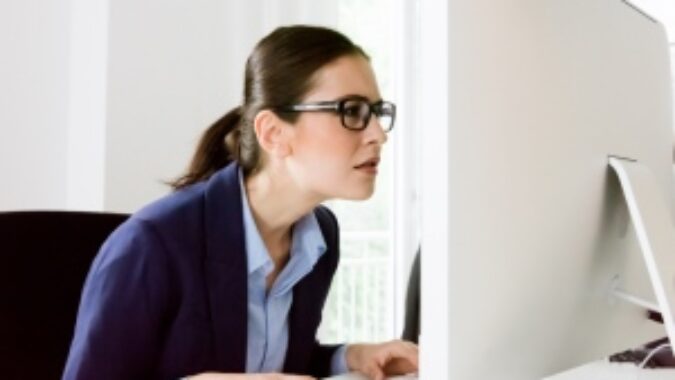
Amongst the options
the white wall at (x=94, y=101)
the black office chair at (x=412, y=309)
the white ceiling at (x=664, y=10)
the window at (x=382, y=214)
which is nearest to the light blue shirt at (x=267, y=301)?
the black office chair at (x=412, y=309)

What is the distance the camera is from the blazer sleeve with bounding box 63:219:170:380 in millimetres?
824

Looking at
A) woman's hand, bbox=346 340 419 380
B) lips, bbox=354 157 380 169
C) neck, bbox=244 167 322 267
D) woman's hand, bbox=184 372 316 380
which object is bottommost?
woman's hand, bbox=346 340 419 380

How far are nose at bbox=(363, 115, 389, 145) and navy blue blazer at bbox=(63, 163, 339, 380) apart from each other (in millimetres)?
226

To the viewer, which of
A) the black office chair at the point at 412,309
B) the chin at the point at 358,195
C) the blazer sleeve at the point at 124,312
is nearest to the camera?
the blazer sleeve at the point at 124,312

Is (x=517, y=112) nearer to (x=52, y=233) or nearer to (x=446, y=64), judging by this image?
(x=446, y=64)

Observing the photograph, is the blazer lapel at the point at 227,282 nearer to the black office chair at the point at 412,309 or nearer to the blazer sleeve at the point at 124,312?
the blazer sleeve at the point at 124,312

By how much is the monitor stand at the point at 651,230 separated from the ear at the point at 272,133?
21.8 inches

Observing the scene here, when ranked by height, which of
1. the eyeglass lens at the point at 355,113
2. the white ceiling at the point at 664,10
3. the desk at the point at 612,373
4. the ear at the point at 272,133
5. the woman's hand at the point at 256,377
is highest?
the white ceiling at the point at 664,10

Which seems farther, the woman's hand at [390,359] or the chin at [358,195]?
the chin at [358,195]

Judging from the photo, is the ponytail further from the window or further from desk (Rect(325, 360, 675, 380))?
the window

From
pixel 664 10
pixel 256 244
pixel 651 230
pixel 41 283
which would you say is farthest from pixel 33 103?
A: pixel 664 10

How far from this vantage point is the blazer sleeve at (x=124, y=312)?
824 mm

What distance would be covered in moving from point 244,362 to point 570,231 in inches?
21.8

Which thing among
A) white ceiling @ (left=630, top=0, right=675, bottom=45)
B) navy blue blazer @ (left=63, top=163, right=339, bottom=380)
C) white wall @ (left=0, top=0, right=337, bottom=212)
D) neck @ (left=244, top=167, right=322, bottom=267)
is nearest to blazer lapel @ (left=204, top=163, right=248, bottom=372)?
navy blue blazer @ (left=63, top=163, right=339, bottom=380)
